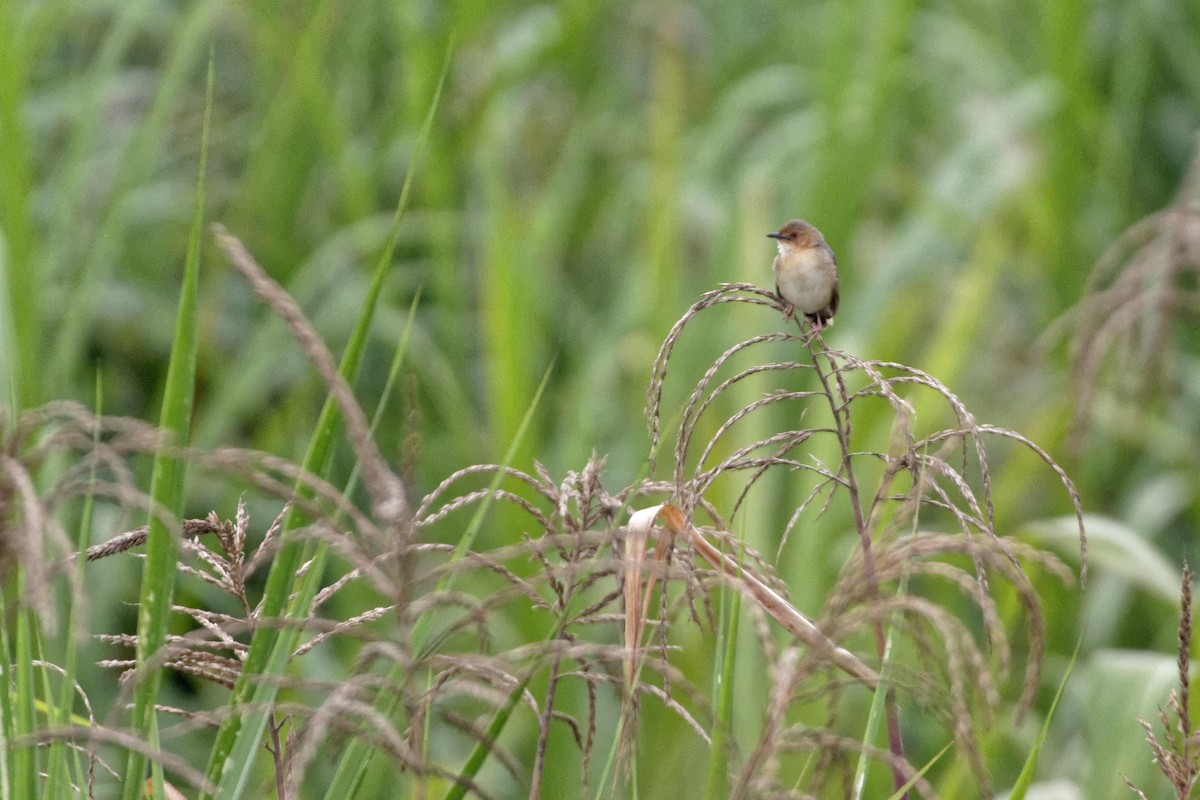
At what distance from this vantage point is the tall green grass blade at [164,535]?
1094mm

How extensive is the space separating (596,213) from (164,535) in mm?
3835

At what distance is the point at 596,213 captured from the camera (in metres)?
4.86

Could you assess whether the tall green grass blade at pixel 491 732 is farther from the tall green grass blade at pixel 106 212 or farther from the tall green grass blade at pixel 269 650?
the tall green grass blade at pixel 106 212

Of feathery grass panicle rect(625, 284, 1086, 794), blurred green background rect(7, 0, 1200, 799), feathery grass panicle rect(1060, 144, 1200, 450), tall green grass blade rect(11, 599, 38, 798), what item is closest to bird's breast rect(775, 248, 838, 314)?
feathery grass panicle rect(1060, 144, 1200, 450)

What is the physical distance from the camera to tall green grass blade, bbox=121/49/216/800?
109cm

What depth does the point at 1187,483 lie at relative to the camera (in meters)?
3.57

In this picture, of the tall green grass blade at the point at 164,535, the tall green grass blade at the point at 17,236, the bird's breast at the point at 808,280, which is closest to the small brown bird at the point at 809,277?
the bird's breast at the point at 808,280

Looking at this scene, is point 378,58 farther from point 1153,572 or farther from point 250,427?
point 1153,572

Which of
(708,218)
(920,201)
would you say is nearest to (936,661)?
(920,201)

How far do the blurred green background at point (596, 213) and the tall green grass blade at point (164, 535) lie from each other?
1.58m

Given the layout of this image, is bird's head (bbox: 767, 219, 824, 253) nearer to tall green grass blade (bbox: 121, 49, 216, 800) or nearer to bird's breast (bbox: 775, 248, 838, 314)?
bird's breast (bbox: 775, 248, 838, 314)

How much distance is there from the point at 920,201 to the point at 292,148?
188cm

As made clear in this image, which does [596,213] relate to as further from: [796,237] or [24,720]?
[24,720]

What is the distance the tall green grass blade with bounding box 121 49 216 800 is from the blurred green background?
1.58 m
